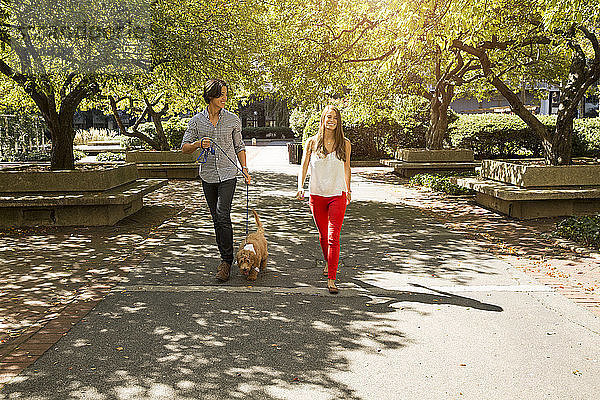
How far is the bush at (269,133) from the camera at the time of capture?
6041 centimetres

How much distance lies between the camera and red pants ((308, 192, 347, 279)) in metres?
5.68

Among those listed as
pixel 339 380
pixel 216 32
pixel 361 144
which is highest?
pixel 216 32

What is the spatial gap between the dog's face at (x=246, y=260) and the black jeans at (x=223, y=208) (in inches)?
10.3

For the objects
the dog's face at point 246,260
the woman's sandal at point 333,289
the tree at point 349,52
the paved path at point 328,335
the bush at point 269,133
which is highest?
the tree at point 349,52

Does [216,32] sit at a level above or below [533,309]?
above

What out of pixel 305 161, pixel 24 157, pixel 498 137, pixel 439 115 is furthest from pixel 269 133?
pixel 305 161

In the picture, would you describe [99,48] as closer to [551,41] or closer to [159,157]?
[551,41]

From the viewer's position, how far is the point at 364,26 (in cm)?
1370

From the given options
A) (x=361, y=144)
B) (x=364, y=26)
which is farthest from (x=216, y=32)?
(x=361, y=144)

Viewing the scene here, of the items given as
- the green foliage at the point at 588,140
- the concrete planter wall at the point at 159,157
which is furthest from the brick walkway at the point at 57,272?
the green foliage at the point at 588,140

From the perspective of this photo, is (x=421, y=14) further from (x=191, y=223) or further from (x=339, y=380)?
(x=339, y=380)

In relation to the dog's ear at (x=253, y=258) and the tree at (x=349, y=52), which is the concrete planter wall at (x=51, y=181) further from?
the tree at (x=349, y=52)

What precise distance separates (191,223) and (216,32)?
175 inches

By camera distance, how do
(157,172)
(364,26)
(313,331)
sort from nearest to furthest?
(313,331), (364,26), (157,172)
